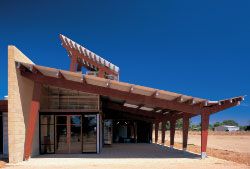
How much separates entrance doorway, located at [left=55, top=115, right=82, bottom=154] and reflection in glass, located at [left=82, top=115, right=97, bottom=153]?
27 cm

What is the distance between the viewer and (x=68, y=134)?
64.9 feet

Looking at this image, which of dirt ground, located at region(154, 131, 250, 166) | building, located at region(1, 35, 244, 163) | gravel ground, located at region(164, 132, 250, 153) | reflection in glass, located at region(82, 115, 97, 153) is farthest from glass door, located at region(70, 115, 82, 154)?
gravel ground, located at region(164, 132, 250, 153)

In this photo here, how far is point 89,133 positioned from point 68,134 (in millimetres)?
1160

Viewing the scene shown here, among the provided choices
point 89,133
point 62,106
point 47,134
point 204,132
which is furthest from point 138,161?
point 47,134

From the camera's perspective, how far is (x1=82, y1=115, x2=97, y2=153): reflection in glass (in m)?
19.6

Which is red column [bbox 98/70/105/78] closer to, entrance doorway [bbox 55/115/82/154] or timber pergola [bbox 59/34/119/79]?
timber pergola [bbox 59/34/119/79]

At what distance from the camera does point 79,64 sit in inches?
1126

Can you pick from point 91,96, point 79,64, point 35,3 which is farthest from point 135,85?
point 79,64

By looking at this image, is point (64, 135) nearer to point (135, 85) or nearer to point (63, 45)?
point (135, 85)

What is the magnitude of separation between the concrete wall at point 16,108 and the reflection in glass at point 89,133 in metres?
3.93

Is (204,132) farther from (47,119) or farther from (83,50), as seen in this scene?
(83,50)

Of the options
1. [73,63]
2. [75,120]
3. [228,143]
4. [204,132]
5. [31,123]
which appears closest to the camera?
[31,123]

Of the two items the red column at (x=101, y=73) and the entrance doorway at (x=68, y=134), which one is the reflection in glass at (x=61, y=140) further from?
the red column at (x=101, y=73)

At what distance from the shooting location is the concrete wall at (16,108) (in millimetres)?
15125
